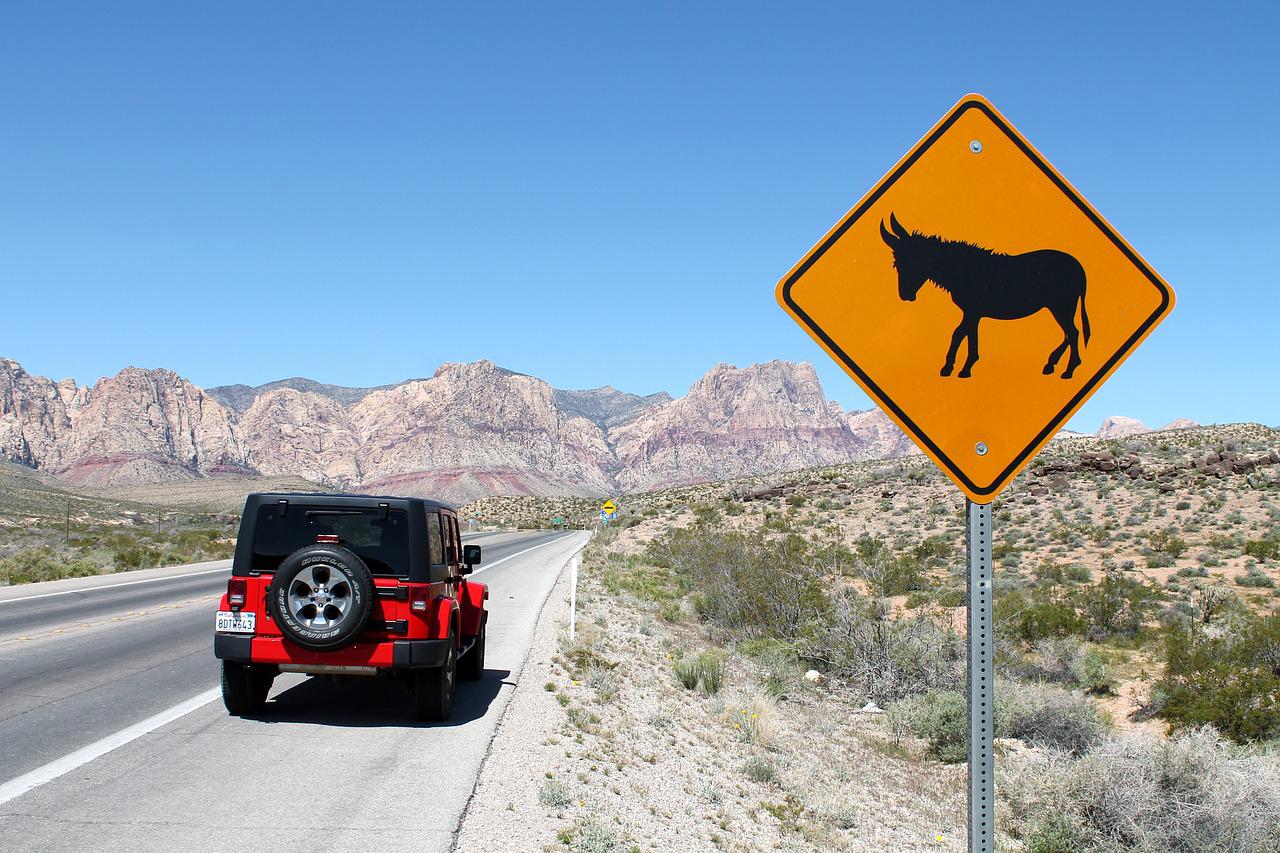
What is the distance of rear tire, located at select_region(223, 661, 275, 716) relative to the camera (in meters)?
8.55

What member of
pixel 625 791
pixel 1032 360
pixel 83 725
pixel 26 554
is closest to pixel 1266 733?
pixel 625 791

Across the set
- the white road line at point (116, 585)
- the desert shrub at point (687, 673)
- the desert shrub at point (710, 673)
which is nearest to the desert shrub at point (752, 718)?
the desert shrub at point (710, 673)

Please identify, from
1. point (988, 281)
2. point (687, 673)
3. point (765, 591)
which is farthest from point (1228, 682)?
point (988, 281)

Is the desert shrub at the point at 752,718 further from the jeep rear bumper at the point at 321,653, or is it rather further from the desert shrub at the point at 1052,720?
the jeep rear bumper at the point at 321,653

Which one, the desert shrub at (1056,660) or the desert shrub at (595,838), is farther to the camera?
the desert shrub at (1056,660)

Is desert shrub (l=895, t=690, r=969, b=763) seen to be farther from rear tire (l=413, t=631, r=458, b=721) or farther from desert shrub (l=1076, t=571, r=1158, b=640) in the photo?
desert shrub (l=1076, t=571, r=1158, b=640)

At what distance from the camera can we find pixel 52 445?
7682 inches

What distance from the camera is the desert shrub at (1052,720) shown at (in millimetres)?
10812

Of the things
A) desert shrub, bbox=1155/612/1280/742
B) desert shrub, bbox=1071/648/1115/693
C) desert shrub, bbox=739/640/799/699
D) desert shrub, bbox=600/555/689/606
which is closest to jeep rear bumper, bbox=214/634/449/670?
desert shrub, bbox=739/640/799/699

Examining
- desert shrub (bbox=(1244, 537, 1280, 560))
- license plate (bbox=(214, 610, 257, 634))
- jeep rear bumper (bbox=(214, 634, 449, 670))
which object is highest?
license plate (bbox=(214, 610, 257, 634))

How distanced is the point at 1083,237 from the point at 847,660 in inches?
478

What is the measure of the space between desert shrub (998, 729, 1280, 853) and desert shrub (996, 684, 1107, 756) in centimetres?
238

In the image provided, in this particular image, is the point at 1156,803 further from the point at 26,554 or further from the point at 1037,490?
the point at 1037,490

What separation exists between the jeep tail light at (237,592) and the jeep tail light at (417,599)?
141 cm
